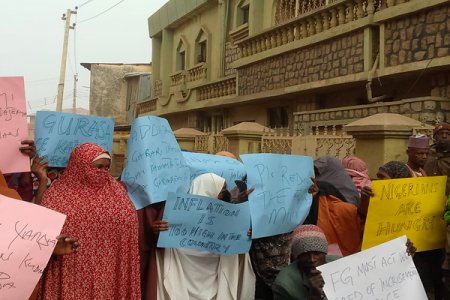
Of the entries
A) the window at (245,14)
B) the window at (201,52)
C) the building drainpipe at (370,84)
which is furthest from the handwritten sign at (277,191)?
the window at (201,52)

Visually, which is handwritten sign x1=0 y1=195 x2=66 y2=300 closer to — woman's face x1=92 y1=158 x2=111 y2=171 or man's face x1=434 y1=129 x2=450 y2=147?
woman's face x1=92 y1=158 x2=111 y2=171

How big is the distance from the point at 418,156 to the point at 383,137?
1.95 metres

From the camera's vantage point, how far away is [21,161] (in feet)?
9.53

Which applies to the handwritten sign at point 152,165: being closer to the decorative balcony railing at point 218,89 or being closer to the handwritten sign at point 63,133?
the handwritten sign at point 63,133

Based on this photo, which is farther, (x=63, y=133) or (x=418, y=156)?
(x=418, y=156)

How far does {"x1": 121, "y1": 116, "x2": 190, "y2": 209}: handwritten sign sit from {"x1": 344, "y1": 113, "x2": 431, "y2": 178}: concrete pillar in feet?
11.6

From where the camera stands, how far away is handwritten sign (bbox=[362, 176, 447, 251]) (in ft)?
10.5

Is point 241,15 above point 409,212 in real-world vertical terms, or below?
above

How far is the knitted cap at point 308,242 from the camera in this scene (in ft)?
9.10

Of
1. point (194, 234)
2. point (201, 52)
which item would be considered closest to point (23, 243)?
point (194, 234)

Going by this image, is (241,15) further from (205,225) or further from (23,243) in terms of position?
(23,243)

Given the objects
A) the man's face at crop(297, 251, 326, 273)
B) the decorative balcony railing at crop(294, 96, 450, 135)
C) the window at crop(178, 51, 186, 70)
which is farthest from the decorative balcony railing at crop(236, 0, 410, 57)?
the window at crop(178, 51, 186, 70)

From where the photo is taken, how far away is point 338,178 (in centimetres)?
366

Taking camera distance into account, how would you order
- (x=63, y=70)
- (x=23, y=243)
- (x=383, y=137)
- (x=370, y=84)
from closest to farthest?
(x=23, y=243) < (x=383, y=137) < (x=370, y=84) < (x=63, y=70)
